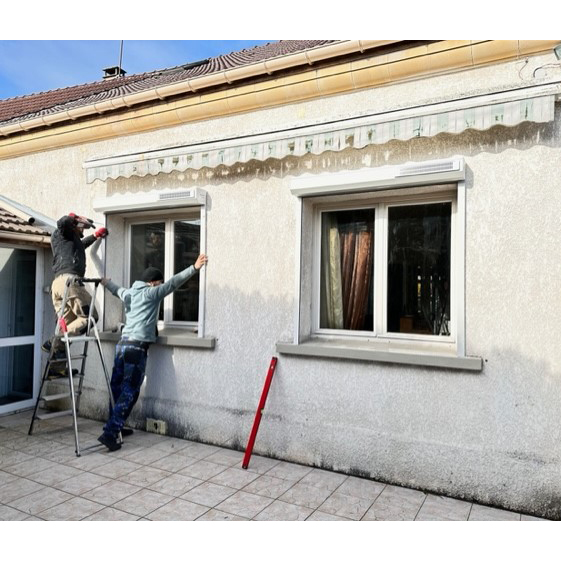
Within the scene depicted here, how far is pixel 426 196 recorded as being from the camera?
589 centimetres

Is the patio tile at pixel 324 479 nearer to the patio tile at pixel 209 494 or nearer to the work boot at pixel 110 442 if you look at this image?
the patio tile at pixel 209 494

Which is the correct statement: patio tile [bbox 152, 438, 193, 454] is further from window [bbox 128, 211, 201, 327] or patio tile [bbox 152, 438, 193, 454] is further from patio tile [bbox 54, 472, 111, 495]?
window [bbox 128, 211, 201, 327]

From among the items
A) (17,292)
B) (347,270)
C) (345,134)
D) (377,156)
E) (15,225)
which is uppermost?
(345,134)

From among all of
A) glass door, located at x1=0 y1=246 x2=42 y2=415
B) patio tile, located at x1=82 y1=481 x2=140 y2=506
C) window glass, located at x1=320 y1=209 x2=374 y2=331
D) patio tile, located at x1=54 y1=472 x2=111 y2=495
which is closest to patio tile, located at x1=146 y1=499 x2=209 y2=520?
patio tile, located at x1=82 y1=481 x2=140 y2=506

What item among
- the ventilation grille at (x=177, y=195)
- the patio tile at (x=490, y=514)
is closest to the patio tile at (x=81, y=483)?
the ventilation grille at (x=177, y=195)

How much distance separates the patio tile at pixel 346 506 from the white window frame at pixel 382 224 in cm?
181

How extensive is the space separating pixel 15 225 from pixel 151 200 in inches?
109

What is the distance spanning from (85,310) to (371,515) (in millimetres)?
5496

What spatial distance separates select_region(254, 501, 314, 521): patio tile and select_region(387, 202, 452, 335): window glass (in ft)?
8.33

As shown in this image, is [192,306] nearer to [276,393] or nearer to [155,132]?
[276,393]

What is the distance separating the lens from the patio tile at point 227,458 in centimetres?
613

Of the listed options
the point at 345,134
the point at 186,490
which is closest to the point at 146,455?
the point at 186,490

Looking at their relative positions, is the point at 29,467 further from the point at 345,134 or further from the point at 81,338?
the point at 345,134

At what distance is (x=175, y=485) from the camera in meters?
5.42
